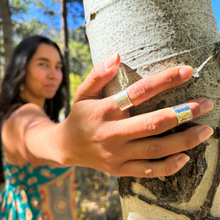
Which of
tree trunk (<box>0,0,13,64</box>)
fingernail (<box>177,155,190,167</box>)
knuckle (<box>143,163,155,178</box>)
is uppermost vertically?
tree trunk (<box>0,0,13,64</box>)

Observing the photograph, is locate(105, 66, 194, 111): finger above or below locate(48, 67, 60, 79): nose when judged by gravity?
below

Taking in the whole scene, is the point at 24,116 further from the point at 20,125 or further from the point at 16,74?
the point at 16,74

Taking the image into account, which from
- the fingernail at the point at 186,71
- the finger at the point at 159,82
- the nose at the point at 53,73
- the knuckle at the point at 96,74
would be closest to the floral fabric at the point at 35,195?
the nose at the point at 53,73

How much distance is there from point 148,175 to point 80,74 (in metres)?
4.30

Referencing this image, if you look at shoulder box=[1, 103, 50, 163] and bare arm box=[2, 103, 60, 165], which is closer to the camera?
bare arm box=[2, 103, 60, 165]

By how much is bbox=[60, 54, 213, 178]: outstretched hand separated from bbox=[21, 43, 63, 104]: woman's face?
1588mm

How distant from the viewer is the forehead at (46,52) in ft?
7.01

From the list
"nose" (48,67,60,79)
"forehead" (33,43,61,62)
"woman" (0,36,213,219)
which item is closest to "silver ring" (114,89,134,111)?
"woman" (0,36,213,219)

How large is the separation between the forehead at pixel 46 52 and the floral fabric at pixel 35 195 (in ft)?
4.28

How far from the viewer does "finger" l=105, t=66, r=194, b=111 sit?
0.50 m

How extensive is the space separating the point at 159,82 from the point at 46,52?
205cm

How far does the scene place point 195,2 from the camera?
0.56 metres

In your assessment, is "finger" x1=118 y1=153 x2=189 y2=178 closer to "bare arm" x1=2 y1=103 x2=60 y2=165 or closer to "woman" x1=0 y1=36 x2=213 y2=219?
"woman" x1=0 y1=36 x2=213 y2=219

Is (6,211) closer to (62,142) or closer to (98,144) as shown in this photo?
(62,142)
